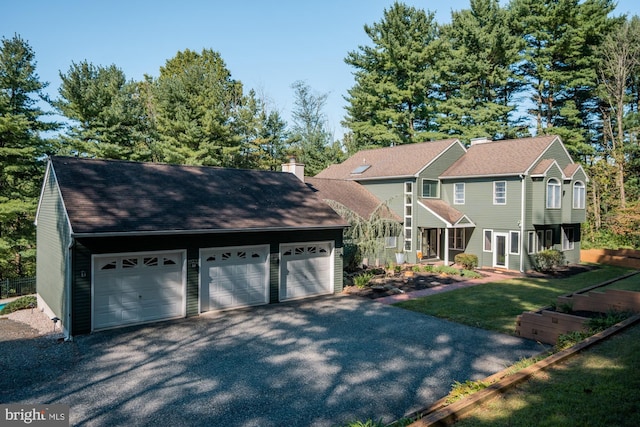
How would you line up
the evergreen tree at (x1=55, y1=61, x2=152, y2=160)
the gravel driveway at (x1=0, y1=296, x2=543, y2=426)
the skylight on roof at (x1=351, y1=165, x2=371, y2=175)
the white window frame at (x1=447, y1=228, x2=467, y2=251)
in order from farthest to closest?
the skylight on roof at (x1=351, y1=165, x2=371, y2=175), the evergreen tree at (x1=55, y1=61, x2=152, y2=160), the white window frame at (x1=447, y1=228, x2=467, y2=251), the gravel driveway at (x1=0, y1=296, x2=543, y2=426)

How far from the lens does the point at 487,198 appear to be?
2270cm

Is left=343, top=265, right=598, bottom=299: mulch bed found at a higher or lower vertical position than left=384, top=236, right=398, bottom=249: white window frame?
lower

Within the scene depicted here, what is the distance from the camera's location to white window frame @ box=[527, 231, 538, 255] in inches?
853

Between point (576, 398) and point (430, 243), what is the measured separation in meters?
19.8

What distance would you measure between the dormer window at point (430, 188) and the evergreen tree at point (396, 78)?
11523 millimetres

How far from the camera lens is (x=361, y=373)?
827 centimetres

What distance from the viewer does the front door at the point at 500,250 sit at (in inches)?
872

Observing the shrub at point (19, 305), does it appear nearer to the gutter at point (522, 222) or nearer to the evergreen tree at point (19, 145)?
the evergreen tree at point (19, 145)

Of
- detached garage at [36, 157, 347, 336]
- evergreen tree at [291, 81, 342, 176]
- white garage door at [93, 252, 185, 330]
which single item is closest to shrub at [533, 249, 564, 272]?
detached garage at [36, 157, 347, 336]

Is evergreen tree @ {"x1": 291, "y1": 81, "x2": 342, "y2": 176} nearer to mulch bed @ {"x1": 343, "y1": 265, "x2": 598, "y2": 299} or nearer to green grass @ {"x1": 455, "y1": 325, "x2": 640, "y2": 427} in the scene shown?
mulch bed @ {"x1": 343, "y1": 265, "x2": 598, "y2": 299}

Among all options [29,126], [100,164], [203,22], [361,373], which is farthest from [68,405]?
[29,126]

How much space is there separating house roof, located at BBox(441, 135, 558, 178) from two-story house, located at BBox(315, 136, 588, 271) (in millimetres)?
50

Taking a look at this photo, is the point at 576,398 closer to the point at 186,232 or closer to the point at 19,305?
the point at 186,232

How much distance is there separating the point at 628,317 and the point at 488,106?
2750 cm
